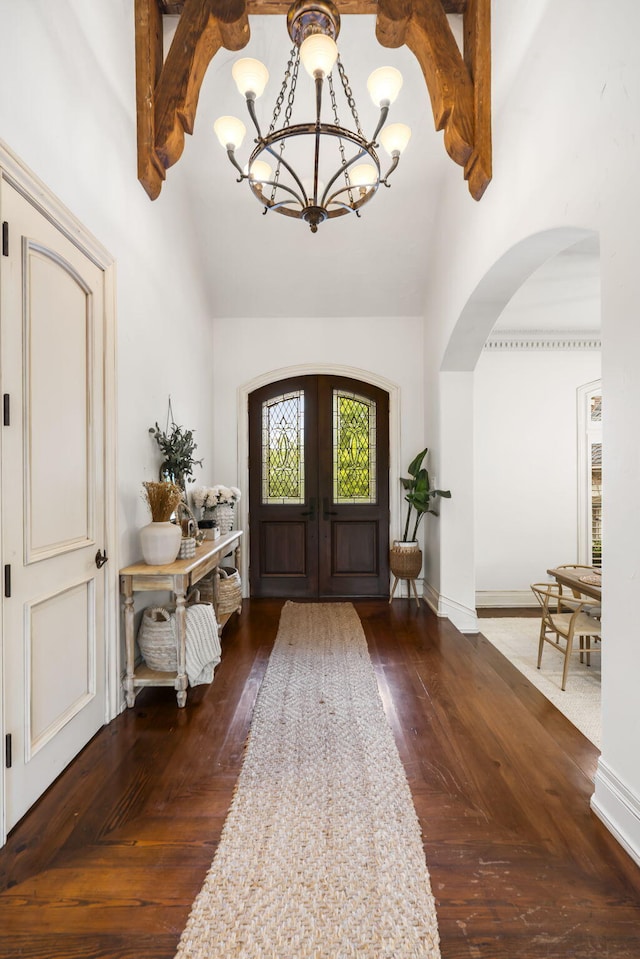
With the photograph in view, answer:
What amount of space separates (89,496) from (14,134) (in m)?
1.56

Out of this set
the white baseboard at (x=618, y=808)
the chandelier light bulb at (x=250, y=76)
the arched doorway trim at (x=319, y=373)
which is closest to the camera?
the white baseboard at (x=618, y=808)

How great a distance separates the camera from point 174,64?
10.3 ft

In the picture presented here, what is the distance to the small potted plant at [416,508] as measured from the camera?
5.08 meters

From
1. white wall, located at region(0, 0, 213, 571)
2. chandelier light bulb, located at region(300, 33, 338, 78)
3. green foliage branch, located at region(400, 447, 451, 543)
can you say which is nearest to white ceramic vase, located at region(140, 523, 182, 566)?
white wall, located at region(0, 0, 213, 571)

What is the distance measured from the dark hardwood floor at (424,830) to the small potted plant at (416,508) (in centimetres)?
195

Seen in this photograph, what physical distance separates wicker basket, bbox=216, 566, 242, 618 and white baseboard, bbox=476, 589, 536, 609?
294 centimetres

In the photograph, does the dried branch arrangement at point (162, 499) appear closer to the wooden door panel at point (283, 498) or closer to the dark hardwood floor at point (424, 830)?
the dark hardwood floor at point (424, 830)

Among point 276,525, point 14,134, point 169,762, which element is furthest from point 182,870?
point 276,525

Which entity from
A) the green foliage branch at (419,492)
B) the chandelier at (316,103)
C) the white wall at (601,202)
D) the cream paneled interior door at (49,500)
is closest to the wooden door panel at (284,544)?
the green foliage branch at (419,492)

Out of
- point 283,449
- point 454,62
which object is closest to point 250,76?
point 454,62

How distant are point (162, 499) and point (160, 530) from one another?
0.61 feet

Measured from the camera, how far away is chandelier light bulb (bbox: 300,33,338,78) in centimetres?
230

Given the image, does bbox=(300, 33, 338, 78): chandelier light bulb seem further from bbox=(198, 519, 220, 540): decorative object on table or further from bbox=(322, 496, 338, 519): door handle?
bbox=(322, 496, 338, 519): door handle

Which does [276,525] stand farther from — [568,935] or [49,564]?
[568,935]
